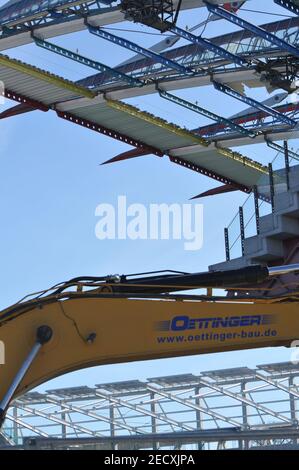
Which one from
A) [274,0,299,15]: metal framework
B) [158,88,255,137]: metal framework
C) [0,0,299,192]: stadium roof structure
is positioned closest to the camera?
[274,0,299,15]: metal framework

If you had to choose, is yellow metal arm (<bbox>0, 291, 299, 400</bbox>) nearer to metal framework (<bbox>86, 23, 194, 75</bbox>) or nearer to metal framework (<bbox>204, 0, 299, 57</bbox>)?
metal framework (<bbox>204, 0, 299, 57</bbox>)

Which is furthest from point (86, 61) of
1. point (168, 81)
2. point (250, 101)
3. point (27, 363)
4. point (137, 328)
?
point (27, 363)

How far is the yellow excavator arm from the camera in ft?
39.8

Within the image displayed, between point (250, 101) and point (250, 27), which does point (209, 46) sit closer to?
point (250, 27)

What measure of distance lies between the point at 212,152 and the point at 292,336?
102 ft

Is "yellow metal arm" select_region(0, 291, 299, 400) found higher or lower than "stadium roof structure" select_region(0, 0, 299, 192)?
lower

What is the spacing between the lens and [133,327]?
39.9 feet

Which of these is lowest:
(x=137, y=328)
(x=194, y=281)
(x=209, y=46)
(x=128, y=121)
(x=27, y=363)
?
(x=27, y=363)

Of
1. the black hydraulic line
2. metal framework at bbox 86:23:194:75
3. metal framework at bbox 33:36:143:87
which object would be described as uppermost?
metal framework at bbox 33:36:143:87

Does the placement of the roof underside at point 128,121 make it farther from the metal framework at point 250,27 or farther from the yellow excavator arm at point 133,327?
the yellow excavator arm at point 133,327

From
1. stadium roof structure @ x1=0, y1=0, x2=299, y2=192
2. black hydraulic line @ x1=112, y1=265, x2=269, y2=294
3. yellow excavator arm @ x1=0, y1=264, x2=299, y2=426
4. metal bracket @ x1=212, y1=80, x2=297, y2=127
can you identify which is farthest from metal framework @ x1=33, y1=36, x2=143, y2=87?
yellow excavator arm @ x1=0, y1=264, x2=299, y2=426

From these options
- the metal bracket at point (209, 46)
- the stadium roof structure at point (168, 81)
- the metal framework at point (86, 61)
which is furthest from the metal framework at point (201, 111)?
the metal bracket at point (209, 46)

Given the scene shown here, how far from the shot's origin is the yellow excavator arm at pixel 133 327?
1212 centimetres
